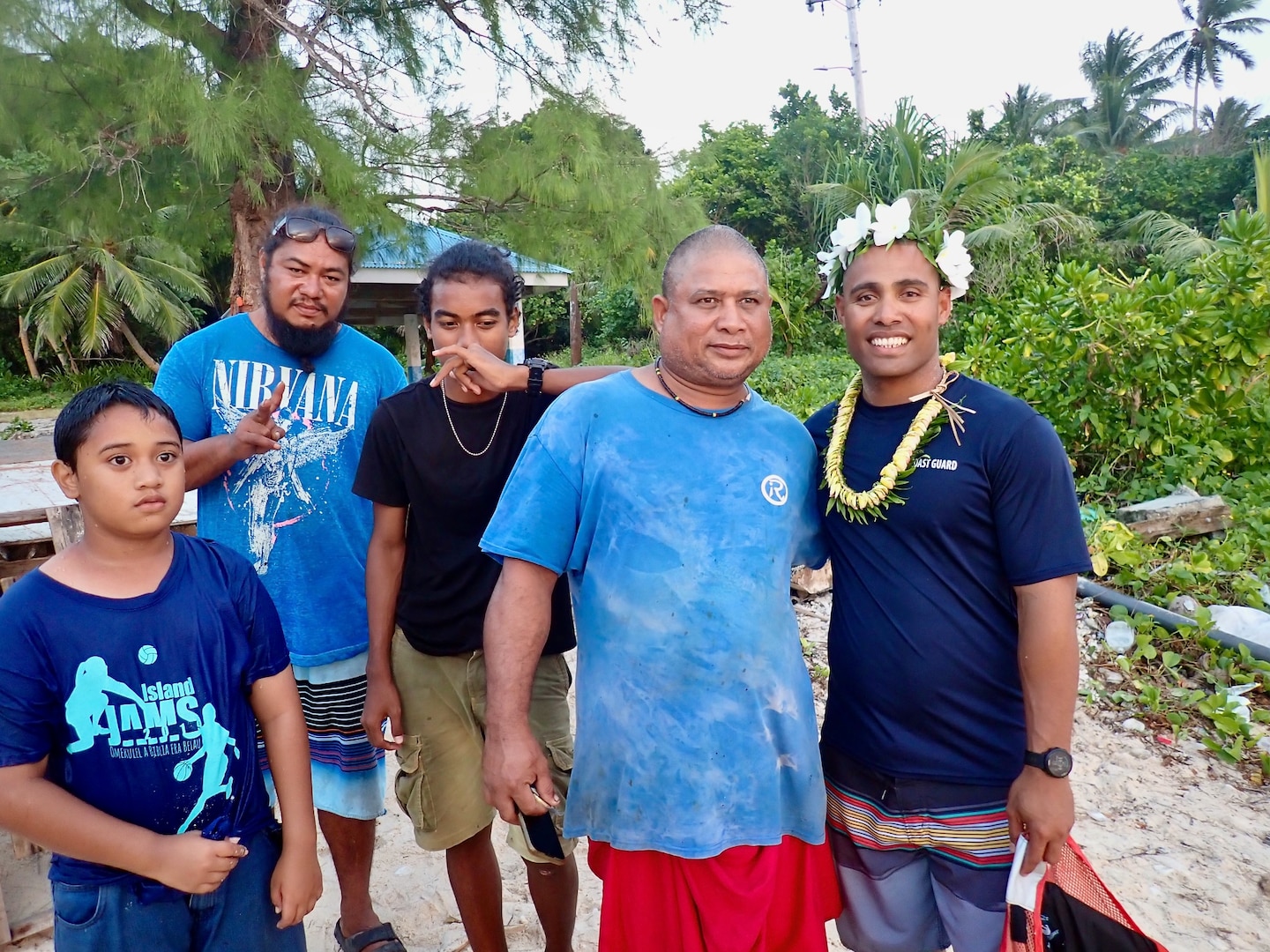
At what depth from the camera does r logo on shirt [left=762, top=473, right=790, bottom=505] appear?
6.33ft

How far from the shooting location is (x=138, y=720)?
1.75 metres

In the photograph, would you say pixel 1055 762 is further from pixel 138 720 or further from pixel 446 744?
pixel 138 720

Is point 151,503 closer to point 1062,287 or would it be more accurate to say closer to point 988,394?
point 988,394

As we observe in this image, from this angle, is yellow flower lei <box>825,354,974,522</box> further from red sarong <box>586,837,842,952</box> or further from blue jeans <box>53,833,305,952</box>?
blue jeans <box>53,833,305,952</box>

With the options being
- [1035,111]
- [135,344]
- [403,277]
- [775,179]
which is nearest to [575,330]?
[775,179]

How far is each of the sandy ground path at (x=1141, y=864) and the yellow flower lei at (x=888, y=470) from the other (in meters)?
1.73

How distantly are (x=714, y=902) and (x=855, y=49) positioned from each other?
19177mm

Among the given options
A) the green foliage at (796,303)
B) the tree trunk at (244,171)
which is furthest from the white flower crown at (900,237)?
the green foliage at (796,303)

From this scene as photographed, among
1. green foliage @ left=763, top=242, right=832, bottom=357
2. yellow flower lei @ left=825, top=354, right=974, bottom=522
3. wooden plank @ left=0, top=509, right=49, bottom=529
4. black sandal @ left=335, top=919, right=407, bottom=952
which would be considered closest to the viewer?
yellow flower lei @ left=825, top=354, right=974, bottom=522

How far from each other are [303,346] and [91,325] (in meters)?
21.2

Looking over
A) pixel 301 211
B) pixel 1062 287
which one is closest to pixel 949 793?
pixel 301 211

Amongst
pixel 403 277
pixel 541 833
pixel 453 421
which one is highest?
pixel 403 277

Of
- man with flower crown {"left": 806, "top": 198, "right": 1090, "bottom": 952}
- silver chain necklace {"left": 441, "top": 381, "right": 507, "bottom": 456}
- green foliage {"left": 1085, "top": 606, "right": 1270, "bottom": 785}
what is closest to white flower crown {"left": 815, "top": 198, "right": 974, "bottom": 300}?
man with flower crown {"left": 806, "top": 198, "right": 1090, "bottom": 952}

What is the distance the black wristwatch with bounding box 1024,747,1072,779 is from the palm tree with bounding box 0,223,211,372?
21210mm
